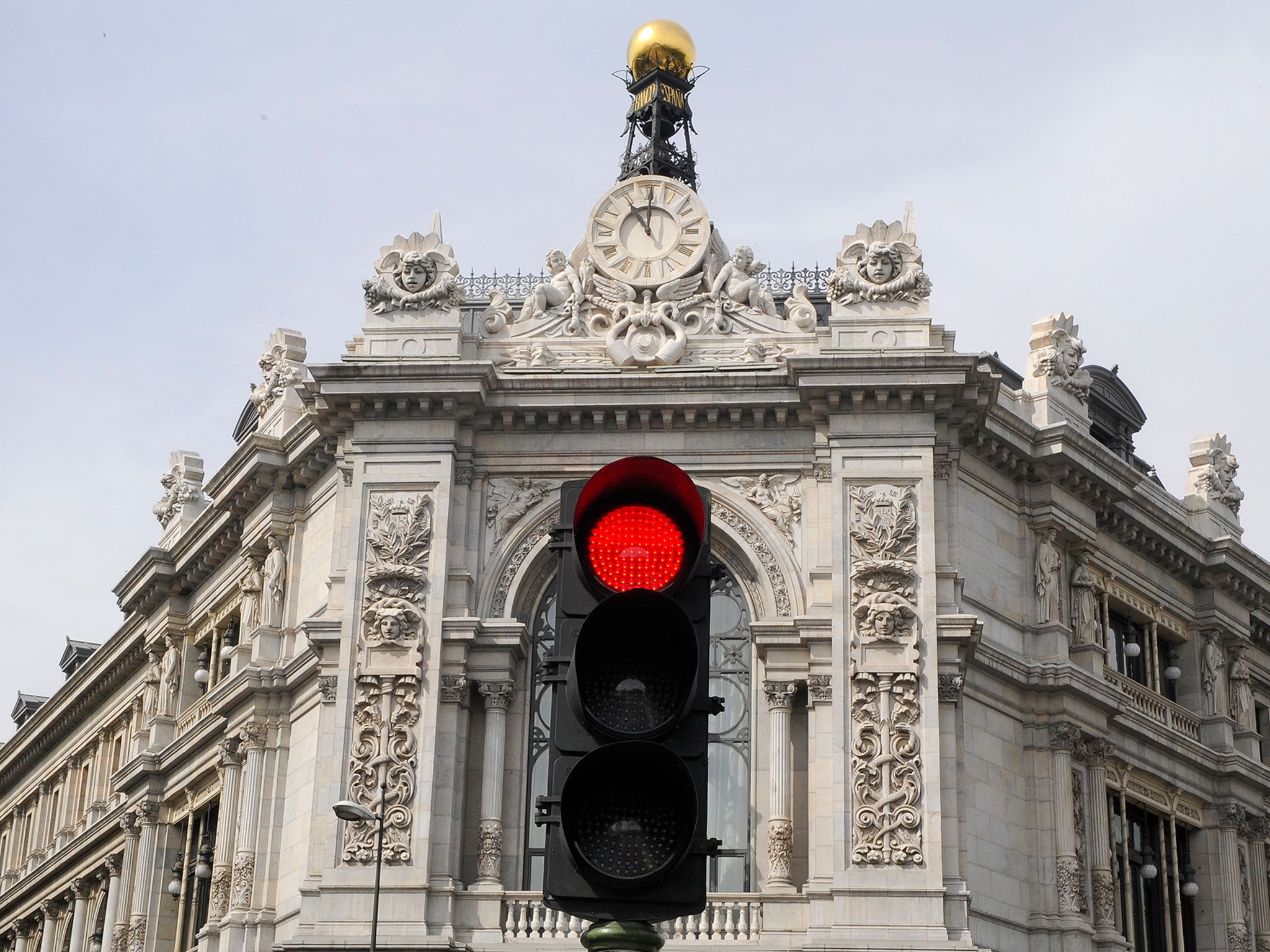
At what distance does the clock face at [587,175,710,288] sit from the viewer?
36500 millimetres

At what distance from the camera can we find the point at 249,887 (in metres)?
36.9

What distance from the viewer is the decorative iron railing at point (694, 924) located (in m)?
32.1

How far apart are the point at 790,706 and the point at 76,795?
97.3ft

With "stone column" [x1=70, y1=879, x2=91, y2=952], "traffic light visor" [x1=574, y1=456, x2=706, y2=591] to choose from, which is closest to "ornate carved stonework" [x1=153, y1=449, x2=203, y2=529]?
"stone column" [x1=70, y1=879, x2=91, y2=952]

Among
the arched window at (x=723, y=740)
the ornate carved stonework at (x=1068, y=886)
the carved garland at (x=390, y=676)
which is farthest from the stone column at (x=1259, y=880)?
the carved garland at (x=390, y=676)

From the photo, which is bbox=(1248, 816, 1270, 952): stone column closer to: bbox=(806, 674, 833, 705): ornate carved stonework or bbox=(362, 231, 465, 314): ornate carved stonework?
bbox=(806, 674, 833, 705): ornate carved stonework

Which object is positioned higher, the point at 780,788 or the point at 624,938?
the point at 780,788

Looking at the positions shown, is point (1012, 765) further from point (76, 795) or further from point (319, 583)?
point (76, 795)

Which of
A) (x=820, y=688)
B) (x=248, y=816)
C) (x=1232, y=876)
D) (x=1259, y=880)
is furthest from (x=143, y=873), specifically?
(x=1259, y=880)

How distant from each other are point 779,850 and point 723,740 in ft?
7.91

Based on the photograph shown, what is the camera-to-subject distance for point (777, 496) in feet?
116

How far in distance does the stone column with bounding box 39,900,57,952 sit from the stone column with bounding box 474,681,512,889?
2500 centimetres

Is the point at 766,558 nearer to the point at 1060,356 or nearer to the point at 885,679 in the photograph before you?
the point at 885,679

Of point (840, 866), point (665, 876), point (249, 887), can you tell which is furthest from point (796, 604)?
point (665, 876)
